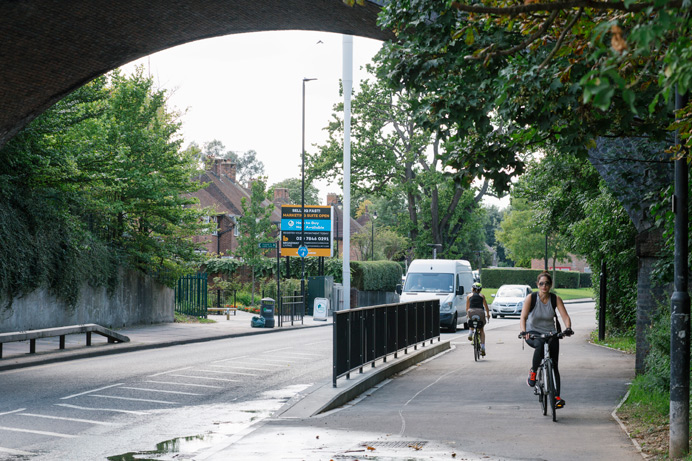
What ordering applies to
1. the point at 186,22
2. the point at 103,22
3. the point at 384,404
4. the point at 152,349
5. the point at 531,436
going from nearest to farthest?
1. the point at 531,436
2. the point at 384,404
3. the point at 103,22
4. the point at 186,22
5. the point at 152,349

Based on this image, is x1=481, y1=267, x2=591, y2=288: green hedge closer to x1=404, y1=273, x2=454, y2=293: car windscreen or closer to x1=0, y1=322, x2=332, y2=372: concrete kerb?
x1=404, y1=273, x2=454, y2=293: car windscreen

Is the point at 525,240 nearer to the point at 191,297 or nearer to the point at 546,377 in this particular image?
the point at 191,297

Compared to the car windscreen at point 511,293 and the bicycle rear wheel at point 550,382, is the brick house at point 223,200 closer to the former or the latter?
the car windscreen at point 511,293

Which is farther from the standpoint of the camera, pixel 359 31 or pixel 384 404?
pixel 359 31

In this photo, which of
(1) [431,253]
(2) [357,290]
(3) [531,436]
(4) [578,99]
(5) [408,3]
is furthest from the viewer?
(1) [431,253]

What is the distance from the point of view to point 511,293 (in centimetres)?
4653

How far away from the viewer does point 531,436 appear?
832 centimetres

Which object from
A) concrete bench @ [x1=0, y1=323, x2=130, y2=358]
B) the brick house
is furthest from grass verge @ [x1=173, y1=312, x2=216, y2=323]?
the brick house

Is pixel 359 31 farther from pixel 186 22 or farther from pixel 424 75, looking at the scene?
pixel 424 75

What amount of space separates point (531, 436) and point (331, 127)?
39.9 meters

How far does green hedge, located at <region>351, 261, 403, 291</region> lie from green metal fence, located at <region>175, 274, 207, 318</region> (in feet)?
42.4

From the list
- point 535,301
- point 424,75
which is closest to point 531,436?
point 535,301

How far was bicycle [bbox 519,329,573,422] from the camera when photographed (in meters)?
9.50

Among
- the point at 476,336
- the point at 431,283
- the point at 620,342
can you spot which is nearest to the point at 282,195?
the point at 431,283
